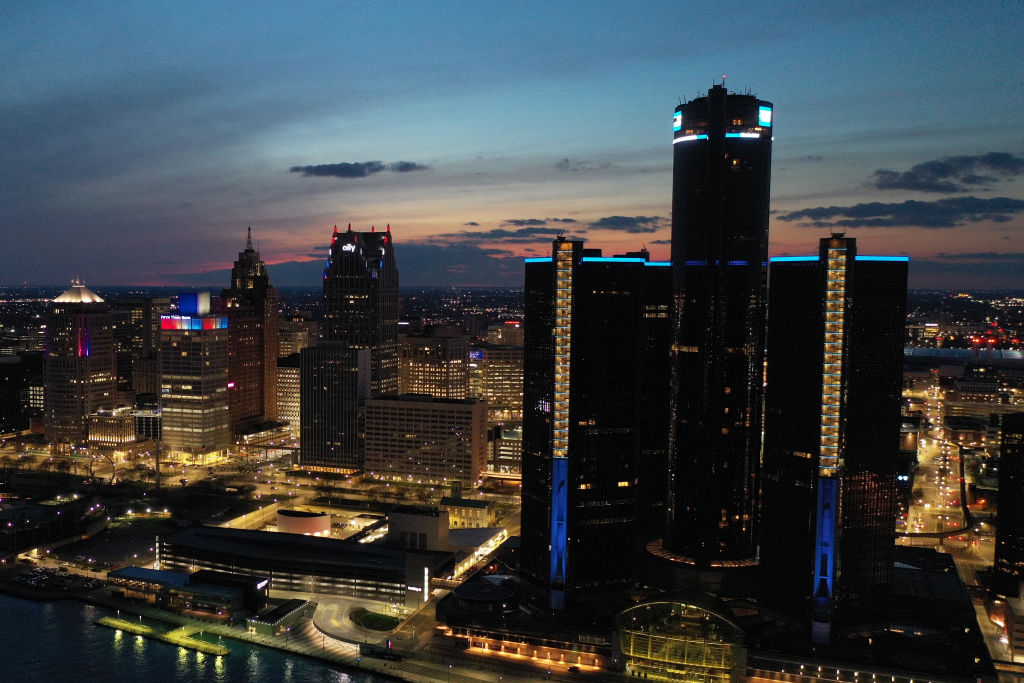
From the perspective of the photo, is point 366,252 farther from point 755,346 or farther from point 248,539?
point 755,346

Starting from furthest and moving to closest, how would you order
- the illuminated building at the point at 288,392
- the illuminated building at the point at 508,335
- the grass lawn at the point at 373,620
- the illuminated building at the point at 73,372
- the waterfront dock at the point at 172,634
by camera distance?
the illuminated building at the point at 508,335
the illuminated building at the point at 288,392
the illuminated building at the point at 73,372
the grass lawn at the point at 373,620
the waterfront dock at the point at 172,634

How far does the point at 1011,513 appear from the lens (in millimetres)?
52156

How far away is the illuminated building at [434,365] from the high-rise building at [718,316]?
5602 cm

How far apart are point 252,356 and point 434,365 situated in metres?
22.2

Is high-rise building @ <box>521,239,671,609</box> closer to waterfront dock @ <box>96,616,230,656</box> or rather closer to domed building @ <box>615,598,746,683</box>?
domed building @ <box>615,598,746,683</box>

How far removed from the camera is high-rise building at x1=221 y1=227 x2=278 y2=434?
3976 inches

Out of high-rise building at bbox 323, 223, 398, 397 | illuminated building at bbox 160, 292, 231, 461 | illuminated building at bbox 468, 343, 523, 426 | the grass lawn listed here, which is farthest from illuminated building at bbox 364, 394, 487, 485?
illuminated building at bbox 468, 343, 523, 426

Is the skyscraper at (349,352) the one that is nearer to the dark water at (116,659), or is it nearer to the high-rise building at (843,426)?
the dark water at (116,659)

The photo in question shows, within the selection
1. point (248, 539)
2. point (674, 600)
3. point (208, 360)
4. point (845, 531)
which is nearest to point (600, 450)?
point (674, 600)

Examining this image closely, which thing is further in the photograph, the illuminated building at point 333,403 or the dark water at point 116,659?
the illuminated building at point 333,403

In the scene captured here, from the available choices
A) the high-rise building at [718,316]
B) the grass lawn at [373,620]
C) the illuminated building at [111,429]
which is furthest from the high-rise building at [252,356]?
the high-rise building at [718,316]

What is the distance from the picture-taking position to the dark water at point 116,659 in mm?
43875

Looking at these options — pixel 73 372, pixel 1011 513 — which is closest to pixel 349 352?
pixel 73 372

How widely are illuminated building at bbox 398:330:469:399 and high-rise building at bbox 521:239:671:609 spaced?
57229mm
